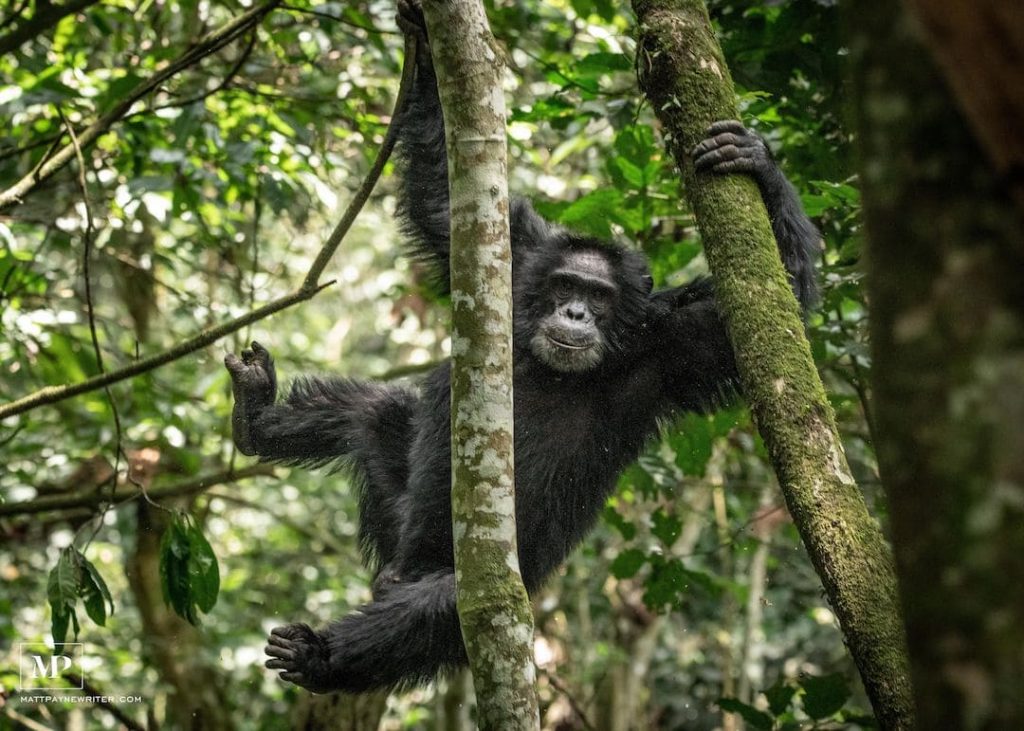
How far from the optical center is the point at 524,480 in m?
5.45

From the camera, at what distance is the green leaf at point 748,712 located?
18.3ft

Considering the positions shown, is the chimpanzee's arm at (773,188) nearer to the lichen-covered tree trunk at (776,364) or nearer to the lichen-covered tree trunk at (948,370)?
the lichen-covered tree trunk at (776,364)

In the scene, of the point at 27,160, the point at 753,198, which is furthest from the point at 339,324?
the point at 753,198

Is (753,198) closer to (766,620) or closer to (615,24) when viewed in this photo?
(615,24)

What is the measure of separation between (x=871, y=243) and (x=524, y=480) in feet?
13.3

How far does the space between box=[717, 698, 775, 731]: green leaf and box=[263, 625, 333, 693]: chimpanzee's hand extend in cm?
223

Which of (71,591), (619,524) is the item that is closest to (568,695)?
(619,524)

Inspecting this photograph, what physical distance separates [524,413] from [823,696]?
2293 millimetres

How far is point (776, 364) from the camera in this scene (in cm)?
329

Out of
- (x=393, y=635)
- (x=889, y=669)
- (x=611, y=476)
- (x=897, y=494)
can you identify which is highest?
(x=611, y=476)

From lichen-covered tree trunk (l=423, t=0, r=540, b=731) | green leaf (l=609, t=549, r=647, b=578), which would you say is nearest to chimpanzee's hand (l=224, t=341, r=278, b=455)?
green leaf (l=609, t=549, r=647, b=578)

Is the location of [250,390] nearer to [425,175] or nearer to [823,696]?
[425,175]

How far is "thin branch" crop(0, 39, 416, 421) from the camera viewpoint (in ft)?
14.3

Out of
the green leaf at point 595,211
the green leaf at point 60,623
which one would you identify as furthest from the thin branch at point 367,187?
the green leaf at point 60,623
